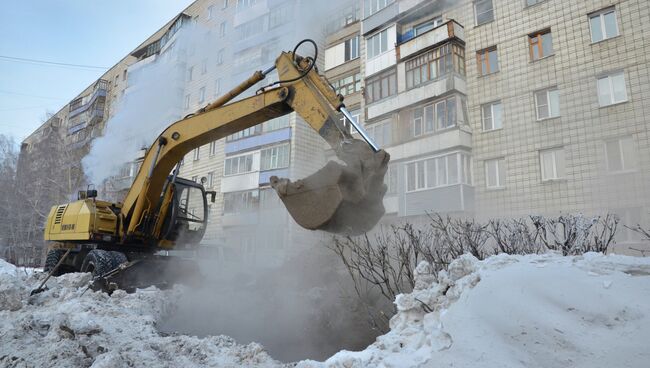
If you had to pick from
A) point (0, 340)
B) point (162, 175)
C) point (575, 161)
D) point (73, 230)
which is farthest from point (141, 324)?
point (575, 161)

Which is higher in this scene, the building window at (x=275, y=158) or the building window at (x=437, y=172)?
the building window at (x=275, y=158)

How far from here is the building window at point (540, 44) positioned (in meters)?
12.1

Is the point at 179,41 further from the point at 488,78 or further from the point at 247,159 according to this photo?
the point at 488,78

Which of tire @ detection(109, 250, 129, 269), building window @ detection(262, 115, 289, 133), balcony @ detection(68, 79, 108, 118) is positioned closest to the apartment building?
building window @ detection(262, 115, 289, 133)

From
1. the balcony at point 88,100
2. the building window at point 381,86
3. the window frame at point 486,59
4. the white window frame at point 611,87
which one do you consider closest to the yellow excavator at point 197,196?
the white window frame at point 611,87

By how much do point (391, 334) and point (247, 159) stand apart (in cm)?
2078

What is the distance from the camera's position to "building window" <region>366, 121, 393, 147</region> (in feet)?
55.2

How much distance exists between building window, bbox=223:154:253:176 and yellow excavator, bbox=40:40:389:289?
13069 millimetres

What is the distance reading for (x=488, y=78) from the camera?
537 inches

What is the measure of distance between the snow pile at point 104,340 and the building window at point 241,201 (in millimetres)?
15855

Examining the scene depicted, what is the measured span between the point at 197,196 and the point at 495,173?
27.4 ft

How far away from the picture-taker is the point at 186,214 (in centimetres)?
970

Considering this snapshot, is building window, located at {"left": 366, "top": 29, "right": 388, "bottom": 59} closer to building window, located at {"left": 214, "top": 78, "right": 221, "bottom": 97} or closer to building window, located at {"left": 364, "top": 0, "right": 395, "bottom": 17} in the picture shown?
building window, located at {"left": 364, "top": 0, "right": 395, "bottom": 17}

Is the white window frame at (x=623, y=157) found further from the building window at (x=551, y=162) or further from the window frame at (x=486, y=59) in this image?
the window frame at (x=486, y=59)
